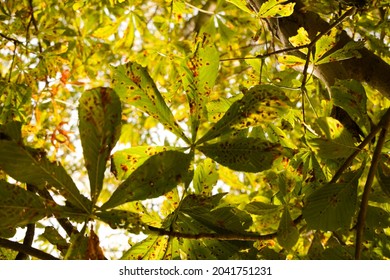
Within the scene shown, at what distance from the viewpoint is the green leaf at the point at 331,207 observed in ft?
1.99

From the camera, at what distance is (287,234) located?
621mm

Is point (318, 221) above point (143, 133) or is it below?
below

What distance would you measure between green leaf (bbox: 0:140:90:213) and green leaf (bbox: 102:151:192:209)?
1.6 inches

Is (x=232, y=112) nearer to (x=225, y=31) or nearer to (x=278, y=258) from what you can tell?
(x=278, y=258)

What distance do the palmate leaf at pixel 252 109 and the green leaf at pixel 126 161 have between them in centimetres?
9

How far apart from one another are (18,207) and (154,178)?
153 millimetres

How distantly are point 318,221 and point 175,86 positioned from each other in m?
0.58

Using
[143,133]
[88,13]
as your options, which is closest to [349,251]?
[88,13]

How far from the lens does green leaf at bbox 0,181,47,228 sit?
49 centimetres

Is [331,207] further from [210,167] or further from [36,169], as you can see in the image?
[36,169]

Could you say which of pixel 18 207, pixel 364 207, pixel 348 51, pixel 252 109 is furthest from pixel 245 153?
pixel 348 51

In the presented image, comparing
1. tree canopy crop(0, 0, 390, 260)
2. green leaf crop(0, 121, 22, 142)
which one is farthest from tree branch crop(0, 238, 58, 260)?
A: green leaf crop(0, 121, 22, 142)

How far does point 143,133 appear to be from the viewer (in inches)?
105

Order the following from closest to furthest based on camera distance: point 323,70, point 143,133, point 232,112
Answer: point 232,112 < point 323,70 < point 143,133
